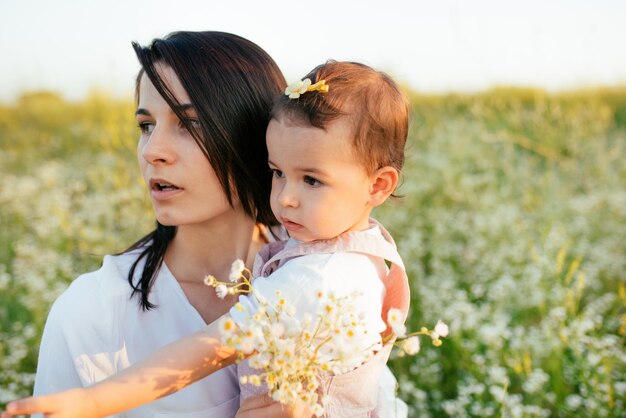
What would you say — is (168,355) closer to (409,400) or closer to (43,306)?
(409,400)

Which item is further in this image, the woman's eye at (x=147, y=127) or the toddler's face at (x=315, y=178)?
the woman's eye at (x=147, y=127)

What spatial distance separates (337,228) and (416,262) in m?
2.89

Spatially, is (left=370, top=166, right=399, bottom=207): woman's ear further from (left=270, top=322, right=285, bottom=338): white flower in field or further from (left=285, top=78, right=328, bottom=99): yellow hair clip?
(left=270, top=322, right=285, bottom=338): white flower in field

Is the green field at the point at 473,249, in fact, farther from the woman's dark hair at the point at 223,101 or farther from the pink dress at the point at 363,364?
the woman's dark hair at the point at 223,101

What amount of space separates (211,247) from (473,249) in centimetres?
287

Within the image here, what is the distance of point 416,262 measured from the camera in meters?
4.49

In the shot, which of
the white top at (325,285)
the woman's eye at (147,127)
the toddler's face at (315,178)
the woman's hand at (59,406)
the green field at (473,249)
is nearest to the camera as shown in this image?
the woman's hand at (59,406)

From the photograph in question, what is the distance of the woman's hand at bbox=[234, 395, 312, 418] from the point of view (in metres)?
1.60

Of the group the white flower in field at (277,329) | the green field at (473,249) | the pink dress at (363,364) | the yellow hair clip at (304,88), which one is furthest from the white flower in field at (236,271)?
the green field at (473,249)

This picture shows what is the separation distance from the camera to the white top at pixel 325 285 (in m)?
1.51

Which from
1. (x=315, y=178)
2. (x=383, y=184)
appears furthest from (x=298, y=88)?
(x=383, y=184)

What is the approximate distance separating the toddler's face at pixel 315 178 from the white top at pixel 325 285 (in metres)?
0.08

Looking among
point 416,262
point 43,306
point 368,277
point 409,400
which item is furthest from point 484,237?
point 368,277

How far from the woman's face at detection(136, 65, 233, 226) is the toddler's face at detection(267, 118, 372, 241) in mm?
324
